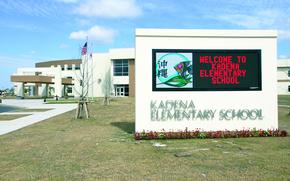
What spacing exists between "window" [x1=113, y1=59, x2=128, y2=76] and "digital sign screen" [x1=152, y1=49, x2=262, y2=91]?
193 ft

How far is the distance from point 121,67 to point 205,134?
60.2 meters

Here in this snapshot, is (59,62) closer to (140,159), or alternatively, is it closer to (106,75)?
(106,75)

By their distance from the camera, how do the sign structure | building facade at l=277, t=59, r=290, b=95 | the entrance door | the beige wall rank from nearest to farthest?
the sign structure, the beige wall, the entrance door, building facade at l=277, t=59, r=290, b=95

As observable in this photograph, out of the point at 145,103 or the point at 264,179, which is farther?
the point at 145,103

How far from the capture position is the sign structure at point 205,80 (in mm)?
12242

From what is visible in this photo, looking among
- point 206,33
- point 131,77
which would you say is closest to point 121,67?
point 131,77

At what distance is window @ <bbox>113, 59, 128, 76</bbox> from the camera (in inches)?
2805

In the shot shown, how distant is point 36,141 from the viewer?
11.7 metres

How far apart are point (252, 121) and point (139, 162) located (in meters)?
5.97

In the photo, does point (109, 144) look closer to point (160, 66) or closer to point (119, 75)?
point (160, 66)

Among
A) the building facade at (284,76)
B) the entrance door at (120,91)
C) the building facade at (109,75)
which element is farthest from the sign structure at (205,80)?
the building facade at (284,76)

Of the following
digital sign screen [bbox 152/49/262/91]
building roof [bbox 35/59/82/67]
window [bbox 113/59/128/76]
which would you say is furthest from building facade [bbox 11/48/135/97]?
digital sign screen [bbox 152/49/262/91]

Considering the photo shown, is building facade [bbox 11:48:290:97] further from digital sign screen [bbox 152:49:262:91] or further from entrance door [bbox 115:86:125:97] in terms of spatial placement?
digital sign screen [bbox 152:49:262:91]

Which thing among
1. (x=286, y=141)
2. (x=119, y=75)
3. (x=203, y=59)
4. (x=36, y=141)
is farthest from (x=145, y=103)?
(x=119, y=75)
